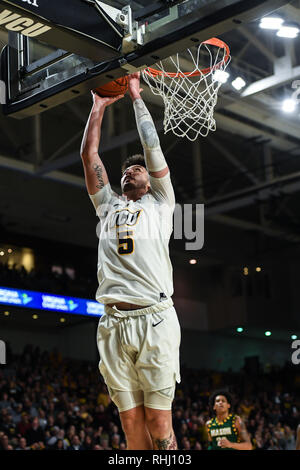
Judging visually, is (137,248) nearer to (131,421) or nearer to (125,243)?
(125,243)

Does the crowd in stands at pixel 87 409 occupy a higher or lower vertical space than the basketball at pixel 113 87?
lower

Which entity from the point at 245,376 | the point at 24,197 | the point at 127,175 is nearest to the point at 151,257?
the point at 127,175

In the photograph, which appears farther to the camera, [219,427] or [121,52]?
[219,427]

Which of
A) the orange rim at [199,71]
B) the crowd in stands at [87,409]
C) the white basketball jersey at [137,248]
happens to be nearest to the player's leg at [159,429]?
the white basketball jersey at [137,248]

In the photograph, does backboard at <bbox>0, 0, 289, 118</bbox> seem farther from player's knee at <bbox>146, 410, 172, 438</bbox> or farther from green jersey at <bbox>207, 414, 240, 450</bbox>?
green jersey at <bbox>207, 414, 240, 450</bbox>

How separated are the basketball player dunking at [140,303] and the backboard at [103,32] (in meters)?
0.42

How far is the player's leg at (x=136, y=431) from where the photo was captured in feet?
14.1

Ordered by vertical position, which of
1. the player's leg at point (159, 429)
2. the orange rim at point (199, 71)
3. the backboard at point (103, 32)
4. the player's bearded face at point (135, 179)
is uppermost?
the orange rim at point (199, 71)

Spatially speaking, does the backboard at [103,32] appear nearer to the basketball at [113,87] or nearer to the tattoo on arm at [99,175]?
the basketball at [113,87]
